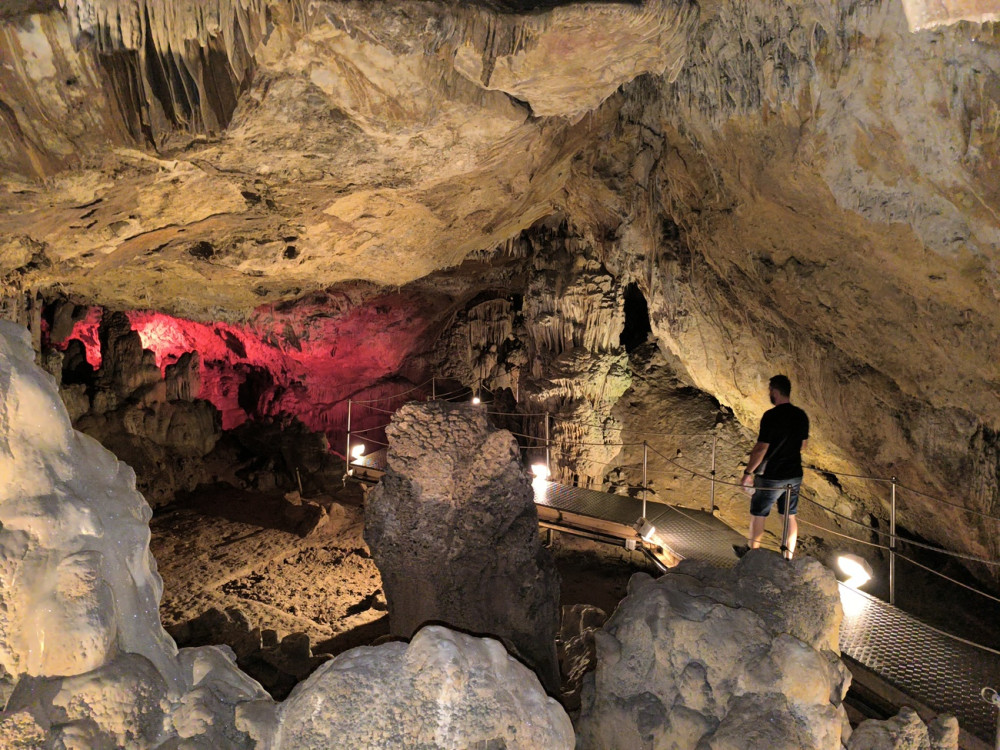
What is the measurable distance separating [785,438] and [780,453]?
11cm

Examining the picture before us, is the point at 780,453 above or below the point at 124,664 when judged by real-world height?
below

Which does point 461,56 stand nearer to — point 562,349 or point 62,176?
point 62,176

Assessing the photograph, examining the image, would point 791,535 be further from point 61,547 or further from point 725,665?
point 61,547

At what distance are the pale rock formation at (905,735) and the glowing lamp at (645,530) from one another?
8.54ft

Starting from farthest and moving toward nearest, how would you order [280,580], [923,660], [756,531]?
[280,580]
[756,531]
[923,660]

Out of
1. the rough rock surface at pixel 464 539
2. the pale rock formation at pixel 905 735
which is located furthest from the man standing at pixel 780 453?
the pale rock formation at pixel 905 735

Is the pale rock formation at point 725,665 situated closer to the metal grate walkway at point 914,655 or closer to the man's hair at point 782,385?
the metal grate walkway at point 914,655

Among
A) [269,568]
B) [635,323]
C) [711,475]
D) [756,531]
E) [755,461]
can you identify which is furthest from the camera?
[635,323]

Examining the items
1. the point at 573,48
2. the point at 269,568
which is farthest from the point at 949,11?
the point at 269,568

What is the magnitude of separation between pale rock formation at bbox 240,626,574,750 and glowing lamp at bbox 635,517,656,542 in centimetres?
303

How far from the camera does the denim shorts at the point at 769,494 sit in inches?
163

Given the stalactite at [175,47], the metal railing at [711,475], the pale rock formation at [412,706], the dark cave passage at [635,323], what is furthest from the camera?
the dark cave passage at [635,323]

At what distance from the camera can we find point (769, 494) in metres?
4.25

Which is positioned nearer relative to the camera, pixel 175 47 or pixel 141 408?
pixel 175 47
